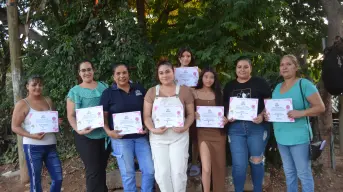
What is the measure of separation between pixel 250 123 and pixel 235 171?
699 millimetres

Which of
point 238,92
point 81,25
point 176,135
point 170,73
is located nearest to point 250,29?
point 238,92

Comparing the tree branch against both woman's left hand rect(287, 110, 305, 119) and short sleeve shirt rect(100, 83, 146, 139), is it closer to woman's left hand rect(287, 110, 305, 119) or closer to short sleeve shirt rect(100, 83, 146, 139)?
short sleeve shirt rect(100, 83, 146, 139)

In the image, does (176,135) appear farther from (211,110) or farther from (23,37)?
(23,37)

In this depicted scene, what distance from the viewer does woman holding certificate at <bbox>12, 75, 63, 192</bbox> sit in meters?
4.10

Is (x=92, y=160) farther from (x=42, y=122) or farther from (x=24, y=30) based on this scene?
(x=24, y=30)

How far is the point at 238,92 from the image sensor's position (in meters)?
4.17

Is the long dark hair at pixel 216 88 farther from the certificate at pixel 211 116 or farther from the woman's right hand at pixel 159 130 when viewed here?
the woman's right hand at pixel 159 130

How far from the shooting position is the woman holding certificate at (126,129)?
3949mm

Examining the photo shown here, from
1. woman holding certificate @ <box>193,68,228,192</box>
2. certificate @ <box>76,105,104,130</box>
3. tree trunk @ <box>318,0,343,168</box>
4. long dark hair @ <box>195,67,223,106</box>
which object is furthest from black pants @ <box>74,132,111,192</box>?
tree trunk @ <box>318,0,343,168</box>

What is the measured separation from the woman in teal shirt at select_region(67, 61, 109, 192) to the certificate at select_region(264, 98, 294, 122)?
2177mm

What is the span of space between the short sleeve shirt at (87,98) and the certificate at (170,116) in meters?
0.81

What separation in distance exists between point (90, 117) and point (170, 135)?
41.0 inches

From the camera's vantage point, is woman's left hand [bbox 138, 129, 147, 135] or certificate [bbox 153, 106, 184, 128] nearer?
certificate [bbox 153, 106, 184, 128]

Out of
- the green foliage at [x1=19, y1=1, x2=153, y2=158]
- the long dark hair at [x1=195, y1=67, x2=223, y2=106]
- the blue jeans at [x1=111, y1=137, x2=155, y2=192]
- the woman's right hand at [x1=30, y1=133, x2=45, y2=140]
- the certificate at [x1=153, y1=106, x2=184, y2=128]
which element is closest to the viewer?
the certificate at [x1=153, y1=106, x2=184, y2=128]
